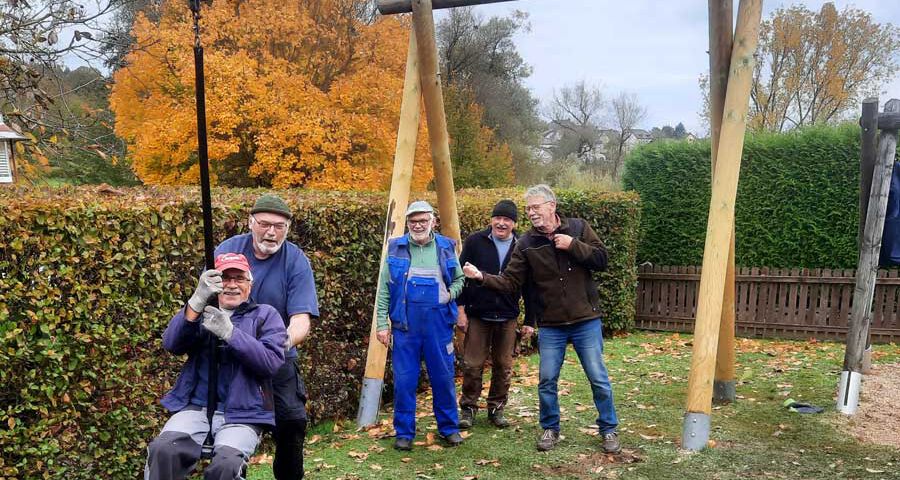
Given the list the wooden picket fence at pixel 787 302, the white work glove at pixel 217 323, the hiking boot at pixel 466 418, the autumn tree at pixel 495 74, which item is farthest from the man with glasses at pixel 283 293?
the autumn tree at pixel 495 74

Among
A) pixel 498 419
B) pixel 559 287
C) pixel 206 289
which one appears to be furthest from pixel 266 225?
pixel 498 419

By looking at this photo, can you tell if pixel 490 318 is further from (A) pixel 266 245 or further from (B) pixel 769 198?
(B) pixel 769 198

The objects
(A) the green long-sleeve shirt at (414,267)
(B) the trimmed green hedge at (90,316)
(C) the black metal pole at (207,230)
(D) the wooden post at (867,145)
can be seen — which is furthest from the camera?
(D) the wooden post at (867,145)

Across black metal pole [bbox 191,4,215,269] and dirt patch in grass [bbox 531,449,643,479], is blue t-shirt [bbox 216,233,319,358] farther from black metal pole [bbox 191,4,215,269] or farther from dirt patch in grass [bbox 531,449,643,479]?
dirt patch in grass [bbox 531,449,643,479]

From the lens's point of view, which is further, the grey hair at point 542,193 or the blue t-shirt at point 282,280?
the grey hair at point 542,193

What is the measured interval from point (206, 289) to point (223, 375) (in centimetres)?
51

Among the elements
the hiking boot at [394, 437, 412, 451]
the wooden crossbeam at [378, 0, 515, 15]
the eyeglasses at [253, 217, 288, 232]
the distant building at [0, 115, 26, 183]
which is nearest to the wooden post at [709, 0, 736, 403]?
the wooden crossbeam at [378, 0, 515, 15]

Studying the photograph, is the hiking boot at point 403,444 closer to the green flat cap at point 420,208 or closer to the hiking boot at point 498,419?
the hiking boot at point 498,419

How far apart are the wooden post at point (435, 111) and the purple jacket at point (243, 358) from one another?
329 cm

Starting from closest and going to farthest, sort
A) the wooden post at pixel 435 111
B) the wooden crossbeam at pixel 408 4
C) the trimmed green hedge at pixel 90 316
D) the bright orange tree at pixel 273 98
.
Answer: the trimmed green hedge at pixel 90 316 → the wooden post at pixel 435 111 → the wooden crossbeam at pixel 408 4 → the bright orange tree at pixel 273 98

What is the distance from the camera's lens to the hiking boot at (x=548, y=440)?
563 centimetres

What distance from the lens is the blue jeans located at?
5.42 metres

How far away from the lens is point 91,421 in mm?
4477

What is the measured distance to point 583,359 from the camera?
5.48m
